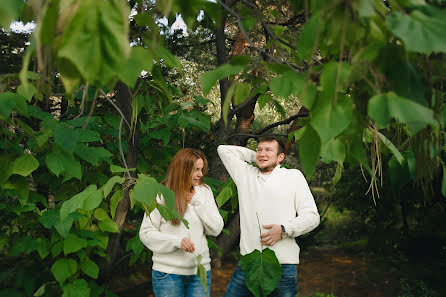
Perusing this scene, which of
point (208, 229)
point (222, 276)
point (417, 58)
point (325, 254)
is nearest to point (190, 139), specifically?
point (222, 276)

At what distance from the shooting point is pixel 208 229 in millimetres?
2840

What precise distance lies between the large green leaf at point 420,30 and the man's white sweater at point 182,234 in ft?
6.40

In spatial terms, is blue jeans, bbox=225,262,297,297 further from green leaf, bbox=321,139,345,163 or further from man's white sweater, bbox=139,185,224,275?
green leaf, bbox=321,139,345,163

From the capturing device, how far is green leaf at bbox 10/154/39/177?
2.43 metres

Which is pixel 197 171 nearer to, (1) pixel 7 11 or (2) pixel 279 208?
(2) pixel 279 208

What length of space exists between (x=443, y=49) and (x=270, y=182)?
6.44 ft

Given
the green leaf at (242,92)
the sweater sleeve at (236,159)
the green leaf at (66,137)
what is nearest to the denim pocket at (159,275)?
the sweater sleeve at (236,159)

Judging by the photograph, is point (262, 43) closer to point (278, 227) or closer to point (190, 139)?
point (190, 139)

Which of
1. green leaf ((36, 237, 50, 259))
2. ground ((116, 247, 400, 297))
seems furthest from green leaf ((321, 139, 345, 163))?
ground ((116, 247, 400, 297))

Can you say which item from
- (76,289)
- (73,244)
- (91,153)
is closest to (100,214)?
(73,244)

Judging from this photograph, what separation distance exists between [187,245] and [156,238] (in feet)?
0.66

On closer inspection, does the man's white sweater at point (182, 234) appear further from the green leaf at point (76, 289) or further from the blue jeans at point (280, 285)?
the green leaf at point (76, 289)

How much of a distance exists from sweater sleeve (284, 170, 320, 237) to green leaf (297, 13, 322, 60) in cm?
176

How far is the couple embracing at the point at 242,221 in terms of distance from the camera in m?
2.66
